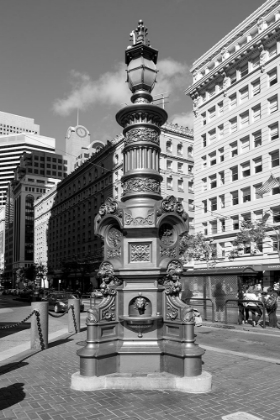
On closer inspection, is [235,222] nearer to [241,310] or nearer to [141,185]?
[241,310]

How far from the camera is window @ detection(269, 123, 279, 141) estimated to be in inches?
1479

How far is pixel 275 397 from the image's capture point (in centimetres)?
619

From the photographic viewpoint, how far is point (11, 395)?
20.8ft

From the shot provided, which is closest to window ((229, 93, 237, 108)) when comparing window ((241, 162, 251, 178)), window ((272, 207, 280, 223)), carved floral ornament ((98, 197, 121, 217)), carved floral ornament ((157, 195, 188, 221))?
window ((241, 162, 251, 178))

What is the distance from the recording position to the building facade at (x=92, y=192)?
62.5 metres

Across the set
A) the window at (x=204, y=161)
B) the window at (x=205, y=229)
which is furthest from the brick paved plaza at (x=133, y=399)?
the window at (x=204, y=161)

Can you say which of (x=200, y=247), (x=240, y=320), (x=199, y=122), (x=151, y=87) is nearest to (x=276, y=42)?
(x=199, y=122)

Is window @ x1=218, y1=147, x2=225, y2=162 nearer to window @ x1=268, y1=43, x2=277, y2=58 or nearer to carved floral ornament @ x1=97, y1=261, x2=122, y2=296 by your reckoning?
window @ x1=268, y1=43, x2=277, y2=58

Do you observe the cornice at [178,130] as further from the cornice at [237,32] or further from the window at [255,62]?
the window at [255,62]

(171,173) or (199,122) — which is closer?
(199,122)

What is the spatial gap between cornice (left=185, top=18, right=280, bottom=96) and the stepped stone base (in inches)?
1567

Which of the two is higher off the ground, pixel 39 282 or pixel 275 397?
pixel 275 397

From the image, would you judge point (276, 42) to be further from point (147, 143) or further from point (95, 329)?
point (95, 329)

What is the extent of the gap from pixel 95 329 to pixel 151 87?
5.22 m
